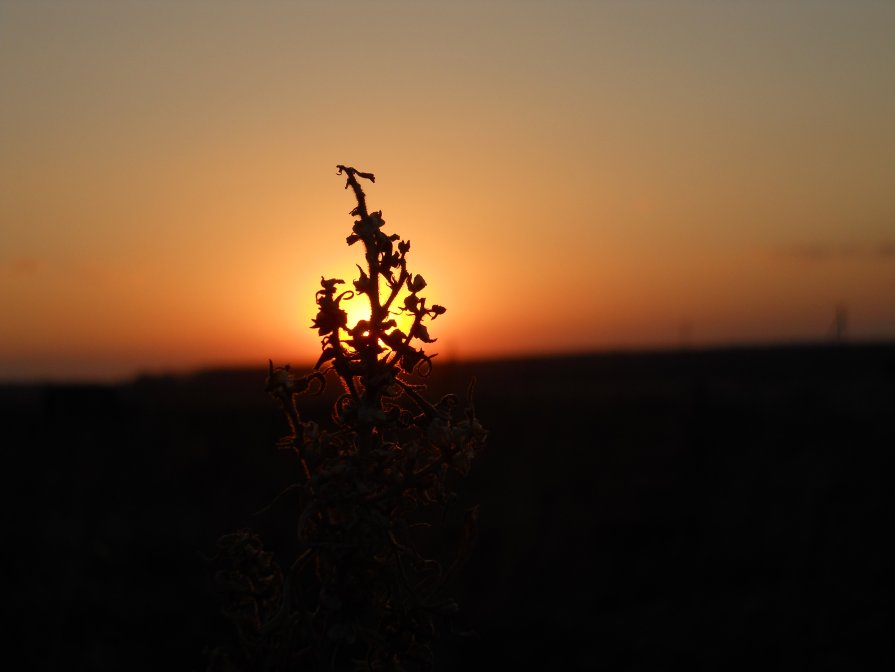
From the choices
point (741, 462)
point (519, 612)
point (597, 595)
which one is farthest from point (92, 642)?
point (741, 462)

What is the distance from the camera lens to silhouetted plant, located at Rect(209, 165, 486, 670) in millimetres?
1690

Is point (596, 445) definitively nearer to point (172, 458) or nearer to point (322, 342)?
point (172, 458)

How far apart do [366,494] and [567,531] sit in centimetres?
1665

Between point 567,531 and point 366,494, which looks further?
point 567,531

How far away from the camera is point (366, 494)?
168cm

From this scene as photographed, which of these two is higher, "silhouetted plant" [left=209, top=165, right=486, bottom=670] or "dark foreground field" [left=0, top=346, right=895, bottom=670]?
"silhouetted plant" [left=209, top=165, right=486, bottom=670]

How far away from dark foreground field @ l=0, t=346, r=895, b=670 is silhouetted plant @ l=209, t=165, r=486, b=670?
6.98m

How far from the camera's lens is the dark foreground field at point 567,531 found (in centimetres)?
1305

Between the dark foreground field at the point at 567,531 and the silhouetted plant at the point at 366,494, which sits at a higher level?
the silhouetted plant at the point at 366,494

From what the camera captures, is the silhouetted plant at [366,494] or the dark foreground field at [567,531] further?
the dark foreground field at [567,531]

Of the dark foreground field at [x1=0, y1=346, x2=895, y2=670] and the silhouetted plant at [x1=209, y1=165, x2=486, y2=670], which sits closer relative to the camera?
the silhouetted plant at [x1=209, y1=165, x2=486, y2=670]

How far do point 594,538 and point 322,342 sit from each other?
16481 mm

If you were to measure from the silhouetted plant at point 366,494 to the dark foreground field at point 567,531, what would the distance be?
6.98m

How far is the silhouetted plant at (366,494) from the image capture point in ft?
5.55
